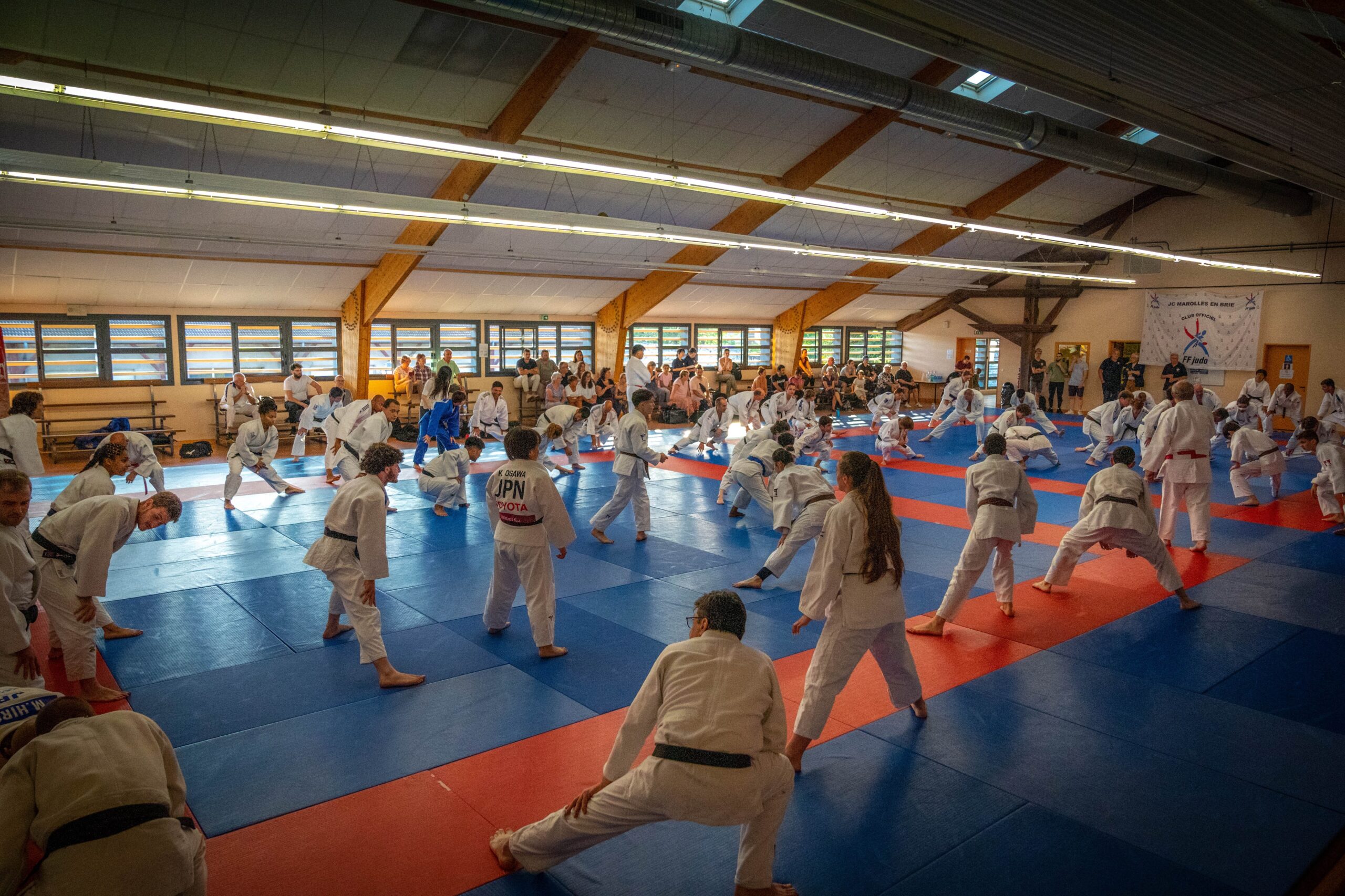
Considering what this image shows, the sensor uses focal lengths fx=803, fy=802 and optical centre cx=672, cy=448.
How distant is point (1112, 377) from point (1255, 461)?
1247 cm

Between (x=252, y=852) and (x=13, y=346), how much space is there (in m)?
16.1

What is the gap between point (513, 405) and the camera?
69.6ft

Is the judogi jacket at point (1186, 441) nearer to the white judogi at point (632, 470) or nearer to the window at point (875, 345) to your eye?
the white judogi at point (632, 470)

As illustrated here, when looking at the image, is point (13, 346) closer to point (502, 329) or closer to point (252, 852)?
point (502, 329)

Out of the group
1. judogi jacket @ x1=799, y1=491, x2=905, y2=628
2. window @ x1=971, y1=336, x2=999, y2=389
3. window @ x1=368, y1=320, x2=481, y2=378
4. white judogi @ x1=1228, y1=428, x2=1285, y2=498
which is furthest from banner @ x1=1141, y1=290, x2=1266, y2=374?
judogi jacket @ x1=799, y1=491, x2=905, y2=628

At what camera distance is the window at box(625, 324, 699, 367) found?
24.7 metres

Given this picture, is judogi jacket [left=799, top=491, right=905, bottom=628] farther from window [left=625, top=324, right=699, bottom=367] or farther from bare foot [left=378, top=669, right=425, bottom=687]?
window [left=625, top=324, right=699, bottom=367]

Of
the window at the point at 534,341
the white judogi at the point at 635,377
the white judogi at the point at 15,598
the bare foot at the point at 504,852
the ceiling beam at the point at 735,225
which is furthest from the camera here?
the window at the point at 534,341

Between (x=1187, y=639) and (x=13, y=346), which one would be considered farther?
(x=13, y=346)

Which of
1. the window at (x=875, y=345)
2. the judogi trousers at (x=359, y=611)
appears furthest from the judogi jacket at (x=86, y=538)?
the window at (x=875, y=345)

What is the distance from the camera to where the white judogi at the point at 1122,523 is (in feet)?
21.6

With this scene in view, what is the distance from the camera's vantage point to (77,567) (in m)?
4.81

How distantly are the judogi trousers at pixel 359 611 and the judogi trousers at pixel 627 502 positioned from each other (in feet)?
13.0

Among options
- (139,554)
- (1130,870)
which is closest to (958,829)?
(1130,870)
